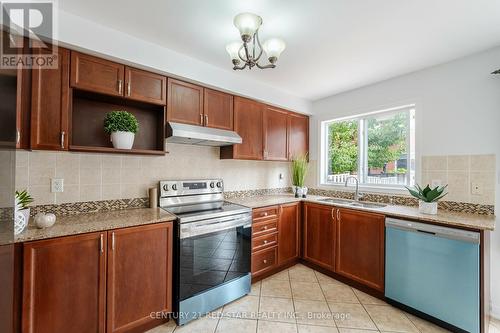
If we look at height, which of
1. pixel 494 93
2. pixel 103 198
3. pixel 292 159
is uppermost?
pixel 494 93

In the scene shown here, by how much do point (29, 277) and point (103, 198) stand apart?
818mm

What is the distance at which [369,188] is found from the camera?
2938mm

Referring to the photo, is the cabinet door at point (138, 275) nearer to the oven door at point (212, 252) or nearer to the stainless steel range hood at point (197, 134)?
the oven door at point (212, 252)

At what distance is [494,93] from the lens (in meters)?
1.99

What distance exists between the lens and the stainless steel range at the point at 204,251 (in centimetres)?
183

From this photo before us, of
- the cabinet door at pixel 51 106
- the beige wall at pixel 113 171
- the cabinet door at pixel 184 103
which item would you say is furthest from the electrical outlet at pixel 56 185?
the cabinet door at pixel 184 103

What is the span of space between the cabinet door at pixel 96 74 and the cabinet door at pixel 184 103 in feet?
1.43

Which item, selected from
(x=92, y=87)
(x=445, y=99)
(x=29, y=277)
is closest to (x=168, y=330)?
(x=29, y=277)

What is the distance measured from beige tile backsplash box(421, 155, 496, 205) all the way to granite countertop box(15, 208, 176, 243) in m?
2.69

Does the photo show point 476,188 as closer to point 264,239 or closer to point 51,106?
point 264,239

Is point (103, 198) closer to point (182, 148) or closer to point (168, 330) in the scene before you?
point (182, 148)

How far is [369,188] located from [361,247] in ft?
2.99

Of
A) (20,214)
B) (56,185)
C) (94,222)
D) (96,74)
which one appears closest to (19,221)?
(20,214)

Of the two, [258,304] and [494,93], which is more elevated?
[494,93]
